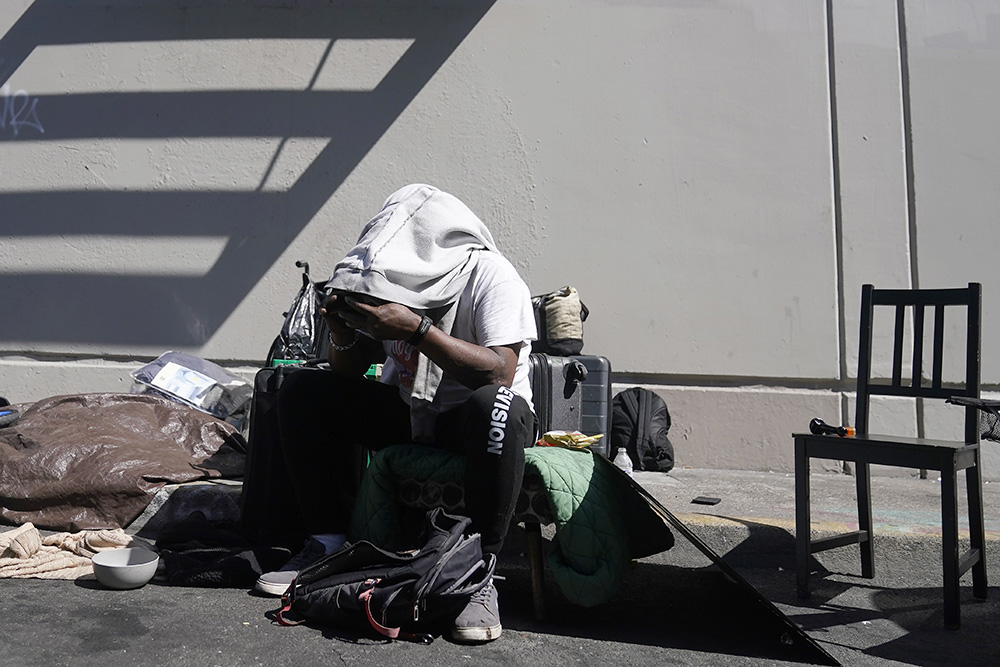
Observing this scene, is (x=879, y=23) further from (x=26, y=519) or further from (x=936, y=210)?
(x=26, y=519)

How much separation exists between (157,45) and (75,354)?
6.51 ft

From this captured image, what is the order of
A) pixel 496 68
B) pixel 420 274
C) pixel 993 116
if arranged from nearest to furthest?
1. pixel 420 274
2. pixel 993 116
3. pixel 496 68

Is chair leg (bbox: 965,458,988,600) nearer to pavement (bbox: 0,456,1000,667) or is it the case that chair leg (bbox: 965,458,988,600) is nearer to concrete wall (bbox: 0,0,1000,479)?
pavement (bbox: 0,456,1000,667)

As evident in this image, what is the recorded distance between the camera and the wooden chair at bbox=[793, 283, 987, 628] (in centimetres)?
261

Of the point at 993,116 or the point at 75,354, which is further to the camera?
the point at 75,354

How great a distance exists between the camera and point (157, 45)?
5168 mm

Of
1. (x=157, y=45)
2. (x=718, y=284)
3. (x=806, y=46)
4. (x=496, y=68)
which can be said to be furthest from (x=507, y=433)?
(x=157, y=45)

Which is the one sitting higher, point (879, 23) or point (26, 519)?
point (879, 23)

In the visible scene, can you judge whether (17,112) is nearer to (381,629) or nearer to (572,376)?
(572,376)

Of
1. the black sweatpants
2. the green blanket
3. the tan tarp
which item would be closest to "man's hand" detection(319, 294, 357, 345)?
the black sweatpants

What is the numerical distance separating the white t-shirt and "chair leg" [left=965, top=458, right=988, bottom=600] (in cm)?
155

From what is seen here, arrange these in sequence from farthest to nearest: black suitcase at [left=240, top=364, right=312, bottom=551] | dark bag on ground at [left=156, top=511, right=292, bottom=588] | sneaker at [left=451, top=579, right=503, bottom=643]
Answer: black suitcase at [left=240, top=364, right=312, bottom=551] < dark bag on ground at [left=156, top=511, right=292, bottom=588] < sneaker at [left=451, top=579, right=503, bottom=643]

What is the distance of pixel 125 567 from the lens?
2531mm

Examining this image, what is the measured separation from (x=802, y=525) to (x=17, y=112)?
518 cm
